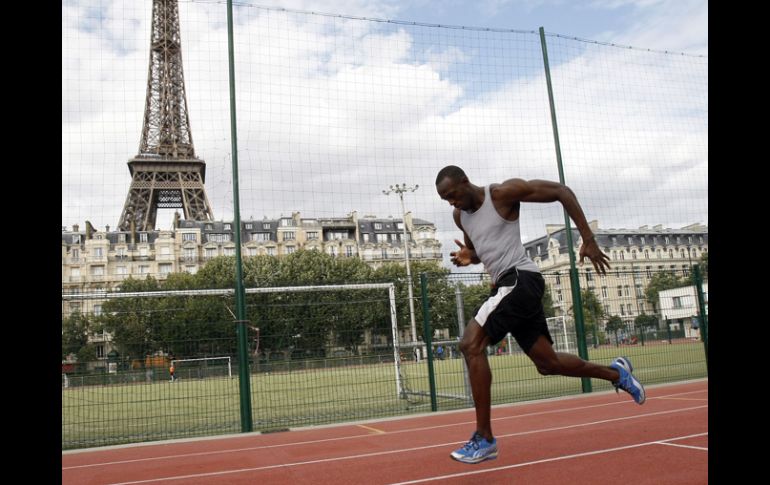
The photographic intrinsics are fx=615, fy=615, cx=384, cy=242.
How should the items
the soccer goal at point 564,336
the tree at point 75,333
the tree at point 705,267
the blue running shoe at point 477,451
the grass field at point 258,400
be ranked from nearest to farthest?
the tree at point 705,267 → the blue running shoe at point 477,451 → the tree at point 75,333 → the grass field at point 258,400 → the soccer goal at point 564,336

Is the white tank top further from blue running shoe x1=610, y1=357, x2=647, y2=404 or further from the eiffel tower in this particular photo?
the eiffel tower

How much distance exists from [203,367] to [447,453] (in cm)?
489

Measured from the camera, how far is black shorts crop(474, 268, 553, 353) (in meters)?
3.91

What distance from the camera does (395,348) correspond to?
9914mm

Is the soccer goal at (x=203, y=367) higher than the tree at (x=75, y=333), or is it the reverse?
the tree at (x=75, y=333)

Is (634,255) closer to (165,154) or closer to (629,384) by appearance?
(165,154)

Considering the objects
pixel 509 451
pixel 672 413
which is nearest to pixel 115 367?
pixel 509 451

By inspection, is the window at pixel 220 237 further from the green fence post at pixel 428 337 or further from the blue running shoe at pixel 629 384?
the blue running shoe at pixel 629 384

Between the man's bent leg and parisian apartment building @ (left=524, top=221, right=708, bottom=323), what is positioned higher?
parisian apartment building @ (left=524, top=221, right=708, bottom=323)

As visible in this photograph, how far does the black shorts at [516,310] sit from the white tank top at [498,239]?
0.06m

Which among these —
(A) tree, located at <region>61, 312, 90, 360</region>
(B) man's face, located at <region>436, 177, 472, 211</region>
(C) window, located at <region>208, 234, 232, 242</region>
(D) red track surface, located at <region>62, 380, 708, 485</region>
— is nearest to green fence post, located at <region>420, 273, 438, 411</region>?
(D) red track surface, located at <region>62, 380, 708, 485</region>

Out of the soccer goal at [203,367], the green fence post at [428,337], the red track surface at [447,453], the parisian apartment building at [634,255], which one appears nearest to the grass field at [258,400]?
the soccer goal at [203,367]

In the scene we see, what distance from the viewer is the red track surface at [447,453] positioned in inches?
161
